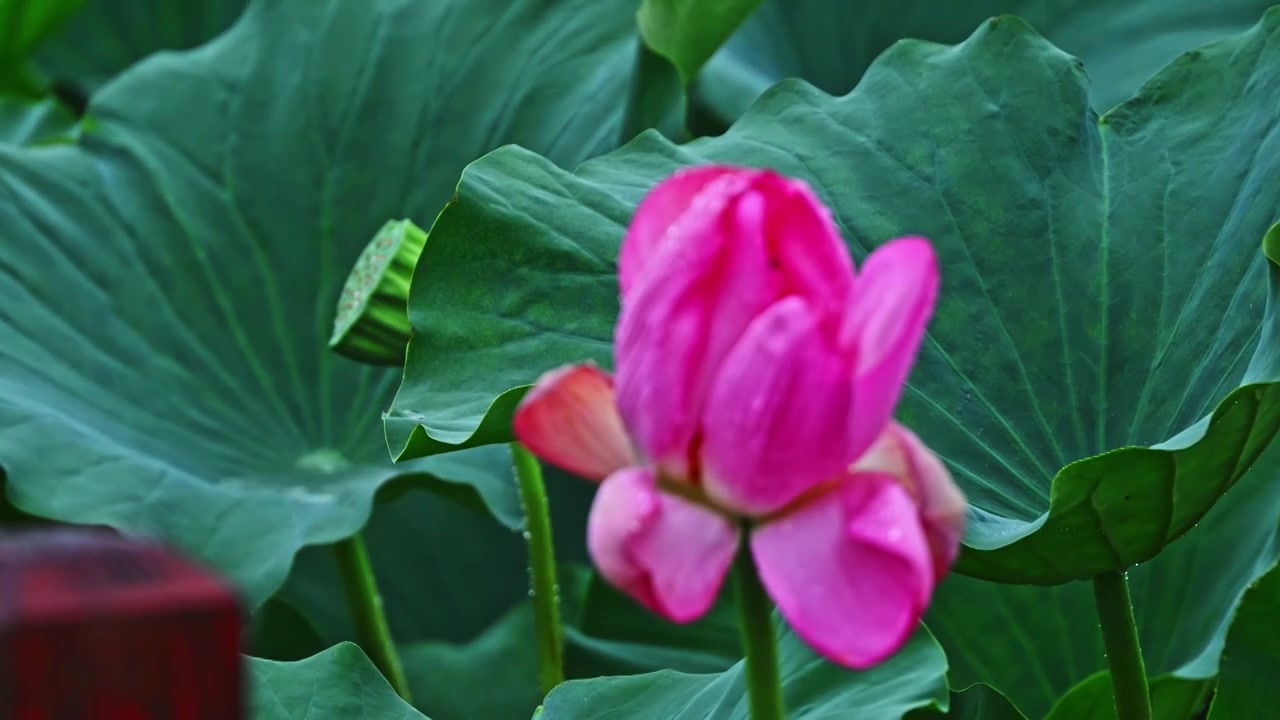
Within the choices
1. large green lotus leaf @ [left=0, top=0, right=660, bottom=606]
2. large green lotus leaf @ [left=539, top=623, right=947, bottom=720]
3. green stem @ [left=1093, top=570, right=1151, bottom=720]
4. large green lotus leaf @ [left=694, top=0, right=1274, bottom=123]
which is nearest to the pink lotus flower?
large green lotus leaf @ [left=539, top=623, right=947, bottom=720]

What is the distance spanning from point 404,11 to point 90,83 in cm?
72

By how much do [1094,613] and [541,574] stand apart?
412 millimetres

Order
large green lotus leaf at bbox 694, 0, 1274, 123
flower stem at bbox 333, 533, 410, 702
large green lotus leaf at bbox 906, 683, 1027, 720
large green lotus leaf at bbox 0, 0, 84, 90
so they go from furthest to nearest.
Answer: large green lotus leaf at bbox 0, 0, 84, 90, large green lotus leaf at bbox 694, 0, 1274, 123, flower stem at bbox 333, 533, 410, 702, large green lotus leaf at bbox 906, 683, 1027, 720

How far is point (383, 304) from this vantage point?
3.31 feet

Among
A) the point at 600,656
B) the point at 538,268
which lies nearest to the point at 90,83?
the point at 600,656

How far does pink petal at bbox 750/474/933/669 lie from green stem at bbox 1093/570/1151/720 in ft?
1.50

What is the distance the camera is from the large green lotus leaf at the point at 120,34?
1.84 m

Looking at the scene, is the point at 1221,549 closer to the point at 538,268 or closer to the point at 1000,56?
the point at 1000,56

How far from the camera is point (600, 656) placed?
1.23m

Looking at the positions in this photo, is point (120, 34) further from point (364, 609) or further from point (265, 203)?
point (364, 609)

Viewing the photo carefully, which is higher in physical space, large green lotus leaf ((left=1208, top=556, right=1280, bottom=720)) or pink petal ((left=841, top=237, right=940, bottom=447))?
pink petal ((left=841, top=237, right=940, bottom=447))

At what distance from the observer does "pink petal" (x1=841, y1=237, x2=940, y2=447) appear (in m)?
0.33

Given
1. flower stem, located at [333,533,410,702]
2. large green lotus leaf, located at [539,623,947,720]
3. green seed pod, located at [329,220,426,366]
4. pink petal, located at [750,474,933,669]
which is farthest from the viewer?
flower stem, located at [333,533,410,702]

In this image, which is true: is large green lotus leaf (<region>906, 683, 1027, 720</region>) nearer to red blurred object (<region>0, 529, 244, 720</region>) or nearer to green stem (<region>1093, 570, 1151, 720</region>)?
green stem (<region>1093, 570, 1151, 720</region>)
